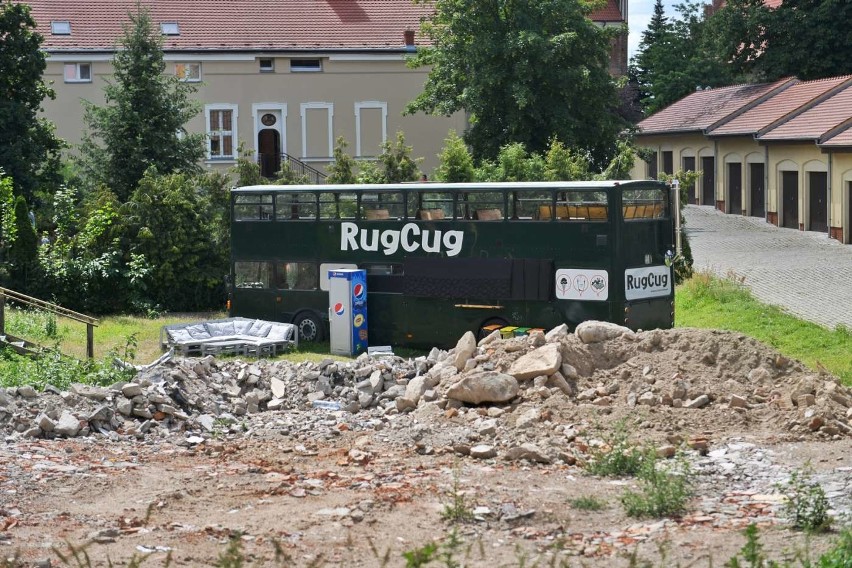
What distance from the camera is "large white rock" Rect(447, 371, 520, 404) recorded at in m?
17.9

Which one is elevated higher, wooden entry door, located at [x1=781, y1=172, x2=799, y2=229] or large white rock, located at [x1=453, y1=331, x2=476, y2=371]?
wooden entry door, located at [x1=781, y1=172, x2=799, y2=229]

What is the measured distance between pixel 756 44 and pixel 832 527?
51.3 meters

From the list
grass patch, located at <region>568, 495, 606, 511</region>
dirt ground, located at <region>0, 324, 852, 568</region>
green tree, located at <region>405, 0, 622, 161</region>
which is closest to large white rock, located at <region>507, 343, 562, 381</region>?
dirt ground, located at <region>0, 324, 852, 568</region>

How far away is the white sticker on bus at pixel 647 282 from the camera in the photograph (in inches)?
938

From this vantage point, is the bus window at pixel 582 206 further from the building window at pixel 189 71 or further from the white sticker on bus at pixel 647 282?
the building window at pixel 189 71

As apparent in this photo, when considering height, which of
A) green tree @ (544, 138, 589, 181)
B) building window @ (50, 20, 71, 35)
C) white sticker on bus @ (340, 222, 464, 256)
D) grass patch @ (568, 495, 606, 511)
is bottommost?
grass patch @ (568, 495, 606, 511)

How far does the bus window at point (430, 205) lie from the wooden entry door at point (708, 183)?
31.8 m

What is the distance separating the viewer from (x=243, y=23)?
168 feet

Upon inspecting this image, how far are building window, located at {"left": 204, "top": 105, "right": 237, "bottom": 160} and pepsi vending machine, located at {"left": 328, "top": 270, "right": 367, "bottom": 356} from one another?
25.7 metres

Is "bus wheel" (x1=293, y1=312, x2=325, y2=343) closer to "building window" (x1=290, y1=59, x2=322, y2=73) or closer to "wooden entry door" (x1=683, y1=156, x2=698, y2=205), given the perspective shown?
"building window" (x1=290, y1=59, x2=322, y2=73)

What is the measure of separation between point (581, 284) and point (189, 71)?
2971 centimetres

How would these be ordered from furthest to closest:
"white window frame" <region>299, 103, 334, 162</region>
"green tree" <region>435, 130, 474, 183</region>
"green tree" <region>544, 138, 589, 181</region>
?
"white window frame" <region>299, 103, 334, 162</region> < "green tree" <region>435, 130, 474, 183</region> < "green tree" <region>544, 138, 589, 181</region>

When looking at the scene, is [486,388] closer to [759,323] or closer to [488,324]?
[488,324]

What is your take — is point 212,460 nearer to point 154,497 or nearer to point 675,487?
point 154,497
